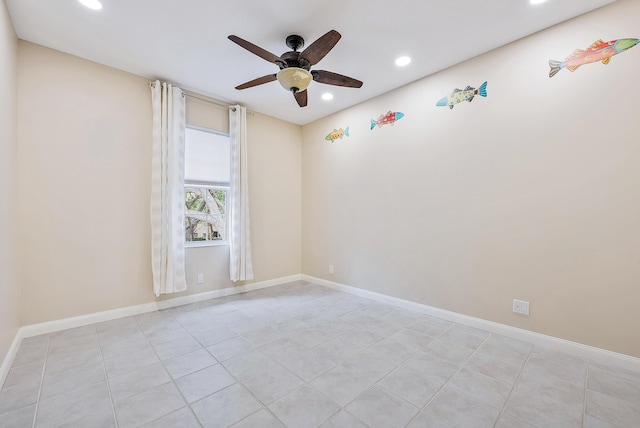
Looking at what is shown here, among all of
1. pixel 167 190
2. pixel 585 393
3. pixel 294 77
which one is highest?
pixel 294 77

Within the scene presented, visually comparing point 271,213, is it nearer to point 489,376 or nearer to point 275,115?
point 275,115

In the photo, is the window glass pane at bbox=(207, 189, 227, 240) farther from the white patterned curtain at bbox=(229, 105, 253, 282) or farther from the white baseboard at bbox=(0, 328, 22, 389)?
the white baseboard at bbox=(0, 328, 22, 389)

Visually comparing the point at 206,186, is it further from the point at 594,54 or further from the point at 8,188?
the point at 594,54

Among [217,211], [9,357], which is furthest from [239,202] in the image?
[9,357]

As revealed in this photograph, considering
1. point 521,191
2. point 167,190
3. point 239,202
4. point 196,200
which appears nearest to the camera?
point 521,191

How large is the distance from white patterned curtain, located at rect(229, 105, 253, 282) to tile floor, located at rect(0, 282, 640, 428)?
1.15 meters

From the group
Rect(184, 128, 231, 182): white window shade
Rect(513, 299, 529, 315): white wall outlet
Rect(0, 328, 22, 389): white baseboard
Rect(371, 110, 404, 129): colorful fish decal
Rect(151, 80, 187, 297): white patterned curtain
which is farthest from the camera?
Rect(184, 128, 231, 182): white window shade

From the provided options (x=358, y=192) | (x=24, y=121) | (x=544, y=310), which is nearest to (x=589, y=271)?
(x=544, y=310)

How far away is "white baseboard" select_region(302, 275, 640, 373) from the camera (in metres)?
2.13

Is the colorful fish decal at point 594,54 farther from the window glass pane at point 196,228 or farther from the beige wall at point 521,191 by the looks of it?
the window glass pane at point 196,228

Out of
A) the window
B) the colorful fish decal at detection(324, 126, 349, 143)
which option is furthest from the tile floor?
the colorful fish decal at detection(324, 126, 349, 143)

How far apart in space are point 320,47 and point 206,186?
2597 millimetres

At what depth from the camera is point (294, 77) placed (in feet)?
8.07

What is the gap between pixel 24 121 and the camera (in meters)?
2.66
